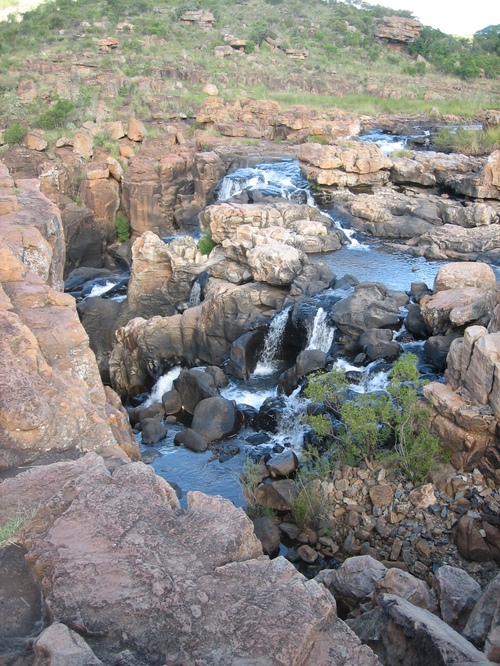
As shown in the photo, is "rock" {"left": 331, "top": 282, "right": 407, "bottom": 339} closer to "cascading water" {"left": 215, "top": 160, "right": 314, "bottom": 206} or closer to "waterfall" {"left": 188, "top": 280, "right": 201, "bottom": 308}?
"waterfall" {"left": 188, "top": 280, "right": 201, "bottom": 308}

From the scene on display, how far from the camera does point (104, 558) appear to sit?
4609 mm

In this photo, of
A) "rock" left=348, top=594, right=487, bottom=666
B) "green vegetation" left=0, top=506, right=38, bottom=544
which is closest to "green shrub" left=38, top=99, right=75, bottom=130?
"green vegetation" left=0, top=506, right=38, bottom=544

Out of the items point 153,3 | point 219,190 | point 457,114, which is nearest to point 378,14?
point 153,3

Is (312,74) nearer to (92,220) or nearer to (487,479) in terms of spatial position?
(92,220)

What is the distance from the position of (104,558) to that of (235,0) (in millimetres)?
68203

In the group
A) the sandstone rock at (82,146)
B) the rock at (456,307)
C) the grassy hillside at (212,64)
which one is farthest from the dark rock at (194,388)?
the grassy hillside at (212,64)

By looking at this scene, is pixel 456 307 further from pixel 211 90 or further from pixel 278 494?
pixel 211 90

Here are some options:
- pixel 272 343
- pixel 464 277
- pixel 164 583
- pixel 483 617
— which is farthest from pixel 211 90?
pixel 164 583

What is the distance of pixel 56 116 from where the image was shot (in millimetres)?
31719

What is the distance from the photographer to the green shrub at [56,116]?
103 ft

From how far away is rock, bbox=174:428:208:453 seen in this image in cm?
1311

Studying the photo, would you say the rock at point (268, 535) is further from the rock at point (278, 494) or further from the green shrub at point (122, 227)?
the green shrub at point (122, 227)

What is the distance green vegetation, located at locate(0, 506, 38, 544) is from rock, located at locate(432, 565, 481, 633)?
169 inches

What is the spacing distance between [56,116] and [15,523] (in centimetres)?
3075
